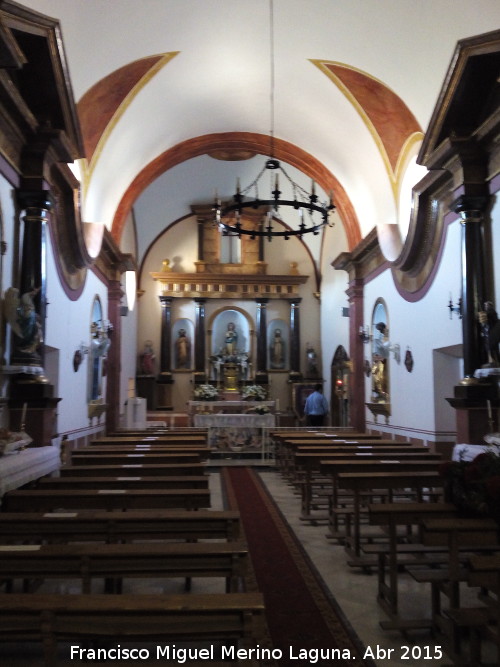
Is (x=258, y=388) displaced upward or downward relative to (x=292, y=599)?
upward

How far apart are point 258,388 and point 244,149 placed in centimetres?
653

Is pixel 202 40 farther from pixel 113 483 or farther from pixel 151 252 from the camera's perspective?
pixel 151 252

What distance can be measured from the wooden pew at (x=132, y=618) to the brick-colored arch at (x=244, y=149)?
39.6ft

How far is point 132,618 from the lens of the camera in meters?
2.15

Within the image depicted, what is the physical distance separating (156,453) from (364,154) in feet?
25.6

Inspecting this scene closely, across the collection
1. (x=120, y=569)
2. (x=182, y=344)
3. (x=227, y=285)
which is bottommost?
(x=120, y=569)

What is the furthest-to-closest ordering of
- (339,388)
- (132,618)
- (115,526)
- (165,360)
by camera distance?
(165,360)
(339,388)
(115,526)
(132,618)

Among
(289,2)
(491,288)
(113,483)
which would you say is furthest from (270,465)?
(289,2)

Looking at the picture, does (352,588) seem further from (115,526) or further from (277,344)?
(277,344)

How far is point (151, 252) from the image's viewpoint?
19.8 m

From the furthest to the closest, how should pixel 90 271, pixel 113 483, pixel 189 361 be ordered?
pixel 189 361
pixel 90 271
pixel 113 483

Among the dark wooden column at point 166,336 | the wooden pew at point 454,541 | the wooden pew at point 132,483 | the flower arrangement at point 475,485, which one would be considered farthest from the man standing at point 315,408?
the wooden pew at point 454,541

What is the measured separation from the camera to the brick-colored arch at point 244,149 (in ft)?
45.2

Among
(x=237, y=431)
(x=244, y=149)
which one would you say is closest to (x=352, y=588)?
(x=237, y=431)
